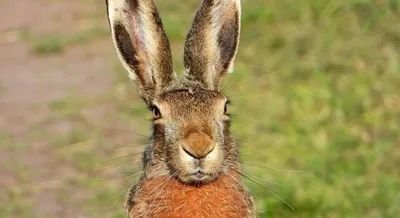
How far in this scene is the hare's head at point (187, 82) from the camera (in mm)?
4449

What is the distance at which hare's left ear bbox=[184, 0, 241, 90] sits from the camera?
5051 millimetres

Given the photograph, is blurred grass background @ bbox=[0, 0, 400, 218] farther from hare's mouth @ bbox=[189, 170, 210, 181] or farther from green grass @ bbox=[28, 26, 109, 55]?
hare's mouth @ bbox=[189, 170, 210, 181]

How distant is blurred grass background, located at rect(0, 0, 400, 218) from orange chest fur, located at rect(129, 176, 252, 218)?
0.95 metres

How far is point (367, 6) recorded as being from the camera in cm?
881

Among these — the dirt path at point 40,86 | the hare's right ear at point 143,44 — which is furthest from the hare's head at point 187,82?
the dirt path at point 40,86

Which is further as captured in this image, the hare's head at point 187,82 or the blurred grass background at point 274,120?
the blurred grass background at point 274,120

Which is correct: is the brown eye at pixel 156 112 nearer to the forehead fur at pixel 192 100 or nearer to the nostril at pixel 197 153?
the forehead fur at pixel 192 100

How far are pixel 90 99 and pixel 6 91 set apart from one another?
34.5 inches

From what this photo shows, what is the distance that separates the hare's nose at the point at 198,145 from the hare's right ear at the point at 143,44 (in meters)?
0.62

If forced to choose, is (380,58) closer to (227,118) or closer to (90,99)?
(90,99)

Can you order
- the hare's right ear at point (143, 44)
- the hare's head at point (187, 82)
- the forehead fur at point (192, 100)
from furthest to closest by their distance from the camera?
the hare's right ear at point (143, 44)
the forehead fur at point (192, 100)
the hare's head at point (187, 82)

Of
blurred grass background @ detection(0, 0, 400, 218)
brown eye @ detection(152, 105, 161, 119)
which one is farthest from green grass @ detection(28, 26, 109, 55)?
brown eye @ detection(152, 105, 161, 119)

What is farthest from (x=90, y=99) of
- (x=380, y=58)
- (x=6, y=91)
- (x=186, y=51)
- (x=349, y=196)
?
(x=186, y=51)

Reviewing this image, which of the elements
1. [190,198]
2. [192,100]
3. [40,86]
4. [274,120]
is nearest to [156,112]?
[192,100]
